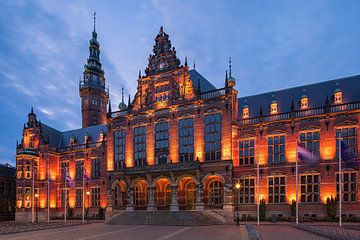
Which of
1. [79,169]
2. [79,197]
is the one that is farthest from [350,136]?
[79,169]

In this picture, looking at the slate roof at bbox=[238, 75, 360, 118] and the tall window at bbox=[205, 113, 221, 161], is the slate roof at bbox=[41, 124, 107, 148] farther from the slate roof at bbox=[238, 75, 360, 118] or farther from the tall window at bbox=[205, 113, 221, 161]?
the slate roof at bbox=[238, 75, 360, 118]

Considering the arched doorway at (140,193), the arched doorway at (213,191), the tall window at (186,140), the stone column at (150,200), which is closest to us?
the arched doorway at (213,191)

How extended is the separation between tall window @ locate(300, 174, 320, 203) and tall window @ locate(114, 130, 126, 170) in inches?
1089

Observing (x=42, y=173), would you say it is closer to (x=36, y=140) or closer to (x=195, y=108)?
(x=36, y=140)

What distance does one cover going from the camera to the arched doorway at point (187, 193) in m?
46.5

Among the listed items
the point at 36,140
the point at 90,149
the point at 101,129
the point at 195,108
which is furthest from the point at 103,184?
the point at 195,108

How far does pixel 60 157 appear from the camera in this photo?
64.4 meters

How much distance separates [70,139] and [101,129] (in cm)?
686

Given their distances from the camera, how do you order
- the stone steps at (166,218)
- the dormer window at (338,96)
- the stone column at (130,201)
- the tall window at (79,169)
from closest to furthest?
the stone steps at (166,218)
the dormer window at (338,96)
the stone column at (130,201)
the tall window at (79,169)

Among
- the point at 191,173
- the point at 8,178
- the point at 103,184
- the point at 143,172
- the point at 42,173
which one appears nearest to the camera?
the point at 191,173

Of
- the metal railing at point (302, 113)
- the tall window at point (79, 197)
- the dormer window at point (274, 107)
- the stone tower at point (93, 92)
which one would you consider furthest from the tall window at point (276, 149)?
the stone tower at point (93, 92)

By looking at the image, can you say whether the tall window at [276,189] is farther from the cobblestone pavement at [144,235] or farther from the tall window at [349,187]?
the cobblestone pavement at [144,235]

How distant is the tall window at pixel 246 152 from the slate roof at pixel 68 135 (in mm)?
29813

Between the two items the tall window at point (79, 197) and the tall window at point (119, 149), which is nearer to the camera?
the tall window at point (119, 149)
